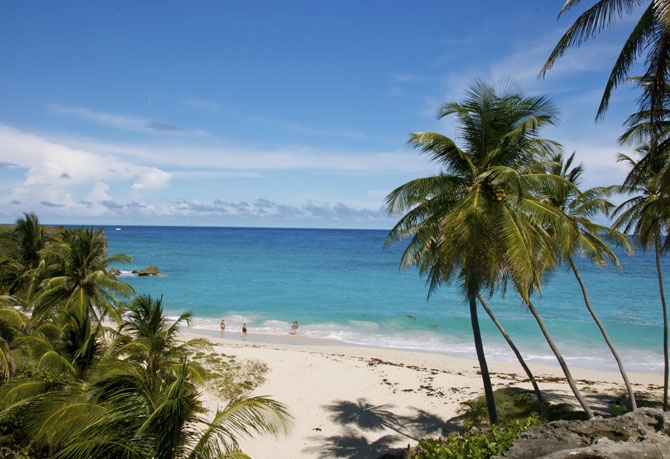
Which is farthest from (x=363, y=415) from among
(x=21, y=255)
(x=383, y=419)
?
(x=21, y=255)

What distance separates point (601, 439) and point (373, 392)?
12029 millimetres

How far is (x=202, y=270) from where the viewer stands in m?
57.4

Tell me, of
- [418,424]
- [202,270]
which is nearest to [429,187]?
[418,424]

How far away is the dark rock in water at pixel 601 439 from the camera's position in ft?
14.1

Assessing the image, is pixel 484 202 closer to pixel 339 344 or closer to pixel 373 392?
pixel 373 392

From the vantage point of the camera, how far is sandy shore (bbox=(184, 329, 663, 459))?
473 inches

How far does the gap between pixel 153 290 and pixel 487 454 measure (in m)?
42.5

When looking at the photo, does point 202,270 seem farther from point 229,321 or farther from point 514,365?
point 514,365

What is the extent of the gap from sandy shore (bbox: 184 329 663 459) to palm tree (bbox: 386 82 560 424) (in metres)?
4.26

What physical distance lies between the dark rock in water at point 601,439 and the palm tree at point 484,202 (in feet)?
10.00

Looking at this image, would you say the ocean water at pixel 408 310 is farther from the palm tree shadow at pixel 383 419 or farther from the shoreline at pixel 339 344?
the palm tree shadow at pixel 383 419

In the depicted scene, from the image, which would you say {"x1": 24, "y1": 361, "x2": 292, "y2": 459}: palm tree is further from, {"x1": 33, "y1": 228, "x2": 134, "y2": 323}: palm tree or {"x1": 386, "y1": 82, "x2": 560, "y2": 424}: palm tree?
{"x1": 33, "y1": 228, "x2": 134, "y2": 323}: palm tree

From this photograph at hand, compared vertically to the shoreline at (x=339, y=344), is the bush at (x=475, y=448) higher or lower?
→ higher

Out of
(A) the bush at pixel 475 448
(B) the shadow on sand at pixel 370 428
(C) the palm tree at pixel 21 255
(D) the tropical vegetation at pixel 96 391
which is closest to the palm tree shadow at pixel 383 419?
(B) the shadow on sand at pixel 370 428
